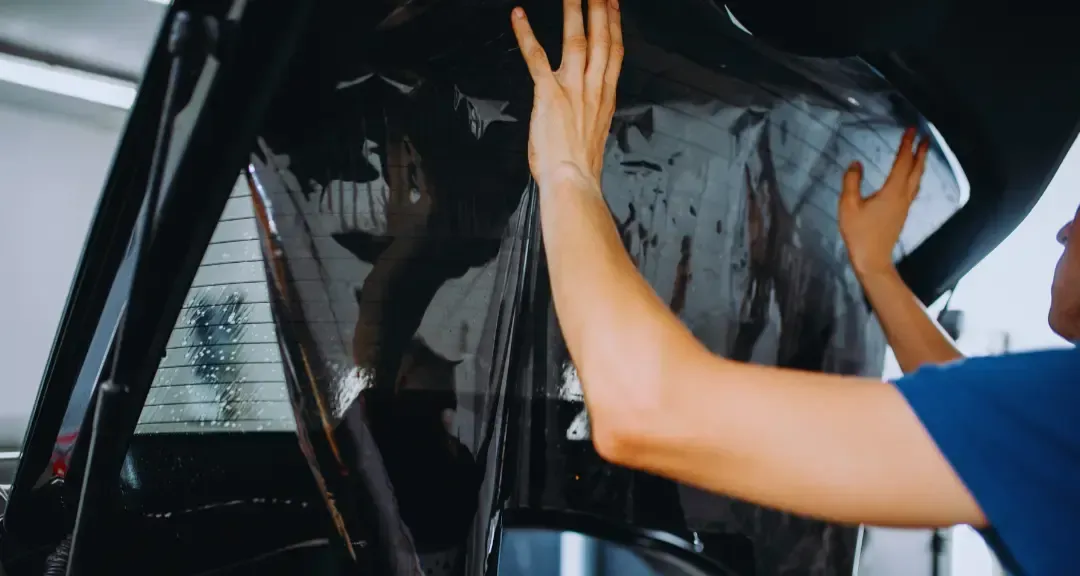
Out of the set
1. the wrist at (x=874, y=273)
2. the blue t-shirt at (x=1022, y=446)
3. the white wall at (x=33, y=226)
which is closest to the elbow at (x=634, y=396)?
the blue t-shirt at (x=1022, y=446)

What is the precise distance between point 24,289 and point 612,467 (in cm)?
171

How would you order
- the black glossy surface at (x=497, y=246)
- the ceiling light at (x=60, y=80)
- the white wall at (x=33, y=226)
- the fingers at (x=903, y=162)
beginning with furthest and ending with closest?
the white wall at (x=33, y=226) < the ceiling light at (x=60, y=80) < the fingers at (x=903, y=162) < the black glossy surface at (x=497, y=246)

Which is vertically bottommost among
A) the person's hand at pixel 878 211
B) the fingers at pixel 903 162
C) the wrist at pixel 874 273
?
the wrist at pixel 874 273

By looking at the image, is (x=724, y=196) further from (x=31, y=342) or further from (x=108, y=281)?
(x=31, y=342)

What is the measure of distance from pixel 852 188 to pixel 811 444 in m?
0.52

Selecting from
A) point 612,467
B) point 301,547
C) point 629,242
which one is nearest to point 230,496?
point 301,547

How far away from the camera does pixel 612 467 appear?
0.86 meters

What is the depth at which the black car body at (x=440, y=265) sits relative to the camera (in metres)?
0.65

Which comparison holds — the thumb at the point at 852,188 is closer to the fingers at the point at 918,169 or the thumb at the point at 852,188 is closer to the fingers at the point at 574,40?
the fingers at the point at 918,169

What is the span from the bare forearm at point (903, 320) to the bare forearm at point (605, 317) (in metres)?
0.50

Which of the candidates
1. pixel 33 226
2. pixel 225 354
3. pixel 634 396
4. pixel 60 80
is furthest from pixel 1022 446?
pixel 33 226

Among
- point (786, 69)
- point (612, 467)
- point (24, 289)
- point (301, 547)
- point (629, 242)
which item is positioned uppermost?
point (786, 69)

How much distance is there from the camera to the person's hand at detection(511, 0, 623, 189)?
1.95 ft

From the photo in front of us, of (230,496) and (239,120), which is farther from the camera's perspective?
(230,496)
